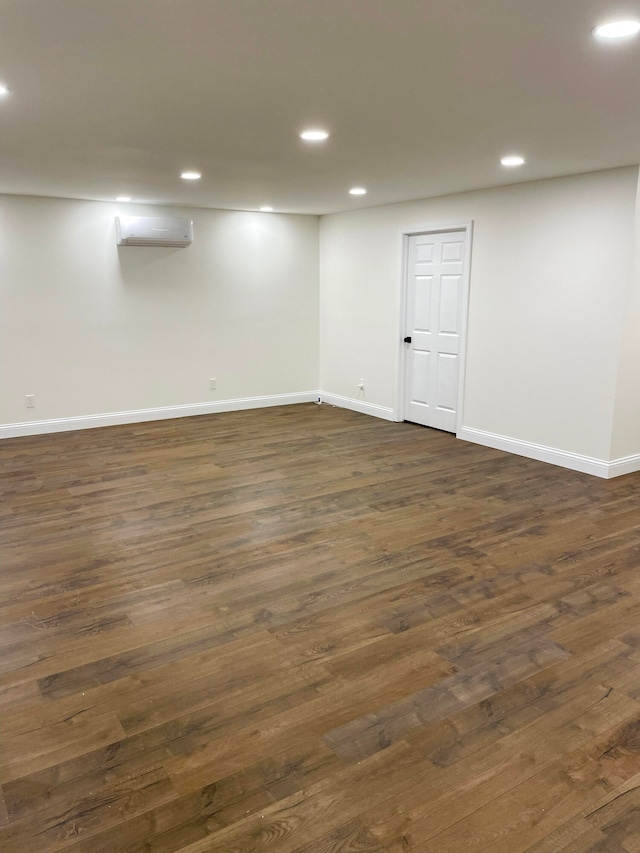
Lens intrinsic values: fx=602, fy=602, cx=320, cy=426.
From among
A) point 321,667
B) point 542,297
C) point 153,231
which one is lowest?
point 321,667

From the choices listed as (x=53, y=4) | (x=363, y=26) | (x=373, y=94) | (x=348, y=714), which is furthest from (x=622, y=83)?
(x=348, y=714)

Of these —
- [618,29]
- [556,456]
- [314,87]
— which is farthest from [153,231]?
[618,29]

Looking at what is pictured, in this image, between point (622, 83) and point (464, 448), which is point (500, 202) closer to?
point (464, 448)

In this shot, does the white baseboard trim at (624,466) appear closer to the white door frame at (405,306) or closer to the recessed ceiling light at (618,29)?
the white door frame at (405,306)

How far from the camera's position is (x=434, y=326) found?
20.7ft

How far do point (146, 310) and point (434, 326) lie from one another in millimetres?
3175

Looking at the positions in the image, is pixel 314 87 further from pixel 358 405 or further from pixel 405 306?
pixel 358 405

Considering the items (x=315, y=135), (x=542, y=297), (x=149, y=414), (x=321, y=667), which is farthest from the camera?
(x=149, y=414)

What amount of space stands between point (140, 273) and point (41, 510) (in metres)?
3.32

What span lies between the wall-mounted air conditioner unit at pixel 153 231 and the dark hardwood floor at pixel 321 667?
2949 millimetres

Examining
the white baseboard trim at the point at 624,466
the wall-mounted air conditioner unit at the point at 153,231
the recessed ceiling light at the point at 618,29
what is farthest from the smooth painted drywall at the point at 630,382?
the wall-mounted air conditioner unit at the point at 153,231

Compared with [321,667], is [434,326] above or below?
above

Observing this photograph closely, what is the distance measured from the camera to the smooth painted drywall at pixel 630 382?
4.57m

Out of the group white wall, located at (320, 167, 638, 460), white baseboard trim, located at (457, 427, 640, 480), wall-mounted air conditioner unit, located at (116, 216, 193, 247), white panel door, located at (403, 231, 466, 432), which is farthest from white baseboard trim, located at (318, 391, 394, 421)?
wall-mounted air conditioner unit, located at (116, 216, 193, 247)
